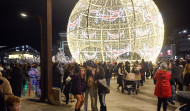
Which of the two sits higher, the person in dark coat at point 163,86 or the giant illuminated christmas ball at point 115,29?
the giant illuminated christmas ball at point 115,29

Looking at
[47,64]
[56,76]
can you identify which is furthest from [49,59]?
[56,76]

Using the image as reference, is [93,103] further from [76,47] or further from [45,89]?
[76,47]

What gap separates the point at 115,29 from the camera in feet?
55.0

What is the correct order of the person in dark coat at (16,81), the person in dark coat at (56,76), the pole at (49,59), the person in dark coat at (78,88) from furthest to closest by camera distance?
the person in dark coat at (56,76), the pole at (49,59), the person in dark coat at (16,81), the person in dark coat at (78,88)

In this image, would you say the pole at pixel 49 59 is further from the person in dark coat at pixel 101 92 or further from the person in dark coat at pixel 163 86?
the person in dark coat at pixel 163 86

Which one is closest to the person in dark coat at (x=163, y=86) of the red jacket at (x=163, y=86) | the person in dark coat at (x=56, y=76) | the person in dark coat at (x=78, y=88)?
the red jacket at (x=163, y=86)

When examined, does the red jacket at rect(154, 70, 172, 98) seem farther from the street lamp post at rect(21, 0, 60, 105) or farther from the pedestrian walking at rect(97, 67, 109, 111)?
the street lamp post at rect(21, 0, 60, 105)

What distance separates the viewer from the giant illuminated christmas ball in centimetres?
1555

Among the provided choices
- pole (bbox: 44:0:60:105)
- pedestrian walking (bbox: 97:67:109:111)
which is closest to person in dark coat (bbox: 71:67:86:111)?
pedestrian walking (bbox: 97:67:109:111)

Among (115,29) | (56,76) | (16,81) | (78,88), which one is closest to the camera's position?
(78,88)

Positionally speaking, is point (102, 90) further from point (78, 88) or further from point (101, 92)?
point (78, 88)

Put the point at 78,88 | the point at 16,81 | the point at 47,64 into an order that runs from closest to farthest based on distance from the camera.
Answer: the point at 78,88, the point at 16,81, the point at 47,64

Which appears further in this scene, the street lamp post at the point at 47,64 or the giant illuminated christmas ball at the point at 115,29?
the giant illuminated christmas ball at the point at 115,29

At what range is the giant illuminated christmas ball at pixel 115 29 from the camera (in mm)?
15547
